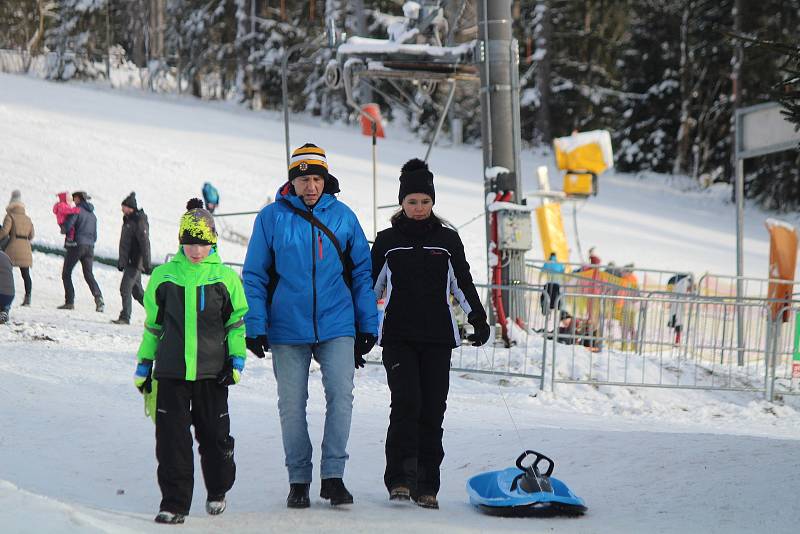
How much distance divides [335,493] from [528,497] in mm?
951

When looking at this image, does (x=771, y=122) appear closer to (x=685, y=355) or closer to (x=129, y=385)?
(x=685, y=355)

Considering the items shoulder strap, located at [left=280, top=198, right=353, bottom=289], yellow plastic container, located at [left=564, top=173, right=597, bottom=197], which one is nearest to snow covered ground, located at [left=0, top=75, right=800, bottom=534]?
shoulder strap, located at [left=280, top=198, right=353, bottom=289]

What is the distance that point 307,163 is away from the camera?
5.71 meters

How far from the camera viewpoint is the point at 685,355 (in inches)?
467

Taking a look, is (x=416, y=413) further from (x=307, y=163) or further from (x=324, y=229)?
(x=307, y=163)

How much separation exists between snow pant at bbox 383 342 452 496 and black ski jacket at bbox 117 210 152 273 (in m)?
8.56

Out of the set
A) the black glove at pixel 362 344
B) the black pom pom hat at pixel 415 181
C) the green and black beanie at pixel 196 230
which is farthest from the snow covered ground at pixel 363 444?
the black pom pom hat at pixel 415 181

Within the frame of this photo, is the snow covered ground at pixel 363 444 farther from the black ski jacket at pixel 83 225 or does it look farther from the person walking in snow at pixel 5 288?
the black ski jacket at pixel 83 225

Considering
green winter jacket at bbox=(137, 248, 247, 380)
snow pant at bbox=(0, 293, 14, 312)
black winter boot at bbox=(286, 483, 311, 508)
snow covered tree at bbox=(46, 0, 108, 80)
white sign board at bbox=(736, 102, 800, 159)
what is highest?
snow covered tree at bbox=(46, 0, 108, 80)

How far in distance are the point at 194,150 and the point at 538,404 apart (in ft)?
Result: 69.4

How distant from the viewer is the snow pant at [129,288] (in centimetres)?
1367

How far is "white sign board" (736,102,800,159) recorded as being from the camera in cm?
1345

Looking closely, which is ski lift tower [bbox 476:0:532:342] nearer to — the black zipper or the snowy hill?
the black zipper

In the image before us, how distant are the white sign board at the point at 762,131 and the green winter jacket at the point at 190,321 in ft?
30.6
